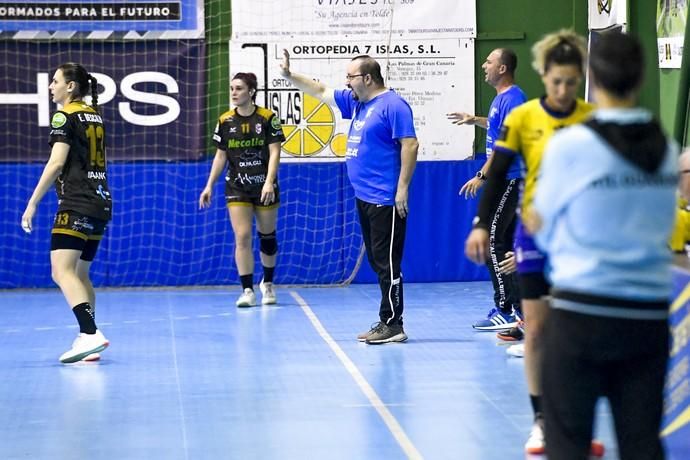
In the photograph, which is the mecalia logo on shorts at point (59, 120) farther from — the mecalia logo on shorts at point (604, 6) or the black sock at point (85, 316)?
the mecalia logo on shorts at point (604, 6)

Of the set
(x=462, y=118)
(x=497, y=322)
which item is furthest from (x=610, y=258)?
(x=497, y=322)

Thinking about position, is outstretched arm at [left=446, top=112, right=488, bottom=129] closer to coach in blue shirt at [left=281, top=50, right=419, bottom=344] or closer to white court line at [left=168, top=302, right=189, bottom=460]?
coach in blue shirt at [left=281, top=50, right=419, bottom=344]

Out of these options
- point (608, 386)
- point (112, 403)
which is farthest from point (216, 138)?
point (608, 386)

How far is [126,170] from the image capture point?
11570 millimetres

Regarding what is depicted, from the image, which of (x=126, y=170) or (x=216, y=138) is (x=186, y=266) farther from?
(x=216, y=138)

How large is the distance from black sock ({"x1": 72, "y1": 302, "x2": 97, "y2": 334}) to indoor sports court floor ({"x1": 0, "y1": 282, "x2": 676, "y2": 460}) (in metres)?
0.22

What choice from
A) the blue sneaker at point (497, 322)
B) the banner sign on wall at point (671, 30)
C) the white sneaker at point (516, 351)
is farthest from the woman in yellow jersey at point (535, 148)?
the banner sign on wall at point (671, 30)

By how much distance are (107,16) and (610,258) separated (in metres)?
9.46

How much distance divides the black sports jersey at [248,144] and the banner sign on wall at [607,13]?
347 centimetres

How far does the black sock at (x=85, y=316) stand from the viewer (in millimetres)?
7301

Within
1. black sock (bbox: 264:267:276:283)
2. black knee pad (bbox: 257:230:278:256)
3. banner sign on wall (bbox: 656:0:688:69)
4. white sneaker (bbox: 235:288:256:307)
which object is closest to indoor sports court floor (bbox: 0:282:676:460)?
white sneaker (bbox: 235:288:256:307)

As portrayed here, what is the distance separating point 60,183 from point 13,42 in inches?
186

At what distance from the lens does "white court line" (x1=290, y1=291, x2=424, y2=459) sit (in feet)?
17.1

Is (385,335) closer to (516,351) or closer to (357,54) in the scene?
(516,351)
